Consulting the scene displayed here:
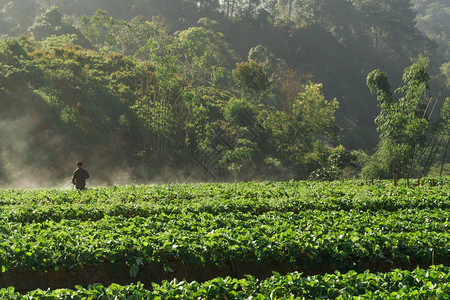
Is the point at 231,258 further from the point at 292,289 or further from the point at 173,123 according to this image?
the point at 173,123

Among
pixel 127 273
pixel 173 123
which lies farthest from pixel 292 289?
pixel 173 123

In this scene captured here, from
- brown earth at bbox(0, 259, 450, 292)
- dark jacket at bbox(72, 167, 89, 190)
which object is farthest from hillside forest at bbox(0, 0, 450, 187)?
brown earth at bbox(0, 259, 450, 292)

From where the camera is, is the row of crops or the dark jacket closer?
the row of crops

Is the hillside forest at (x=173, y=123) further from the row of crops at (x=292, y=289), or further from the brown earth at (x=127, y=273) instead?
the row of crops at (x=292, y=289)

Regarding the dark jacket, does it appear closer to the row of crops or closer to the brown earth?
the brown earth

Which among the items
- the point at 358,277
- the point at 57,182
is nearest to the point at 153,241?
the point at 358,277

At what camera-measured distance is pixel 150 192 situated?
14930 millimetres

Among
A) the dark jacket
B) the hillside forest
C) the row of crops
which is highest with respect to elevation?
the hillside forest

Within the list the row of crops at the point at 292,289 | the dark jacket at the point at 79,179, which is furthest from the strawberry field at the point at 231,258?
the dark jacket at the point at 79,179

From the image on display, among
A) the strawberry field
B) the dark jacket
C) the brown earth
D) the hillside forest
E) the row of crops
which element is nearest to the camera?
the row of crops

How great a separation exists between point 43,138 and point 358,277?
94.0 feet

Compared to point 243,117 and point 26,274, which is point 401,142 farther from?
point 26,274

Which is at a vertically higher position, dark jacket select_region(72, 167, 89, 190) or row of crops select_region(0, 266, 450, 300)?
dark jacket select_region(72, 167, 89, 190)

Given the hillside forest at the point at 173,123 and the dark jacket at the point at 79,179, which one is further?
the hillside forest at the point at 173,123
